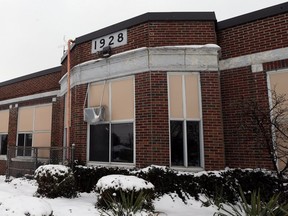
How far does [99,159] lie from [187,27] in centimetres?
533

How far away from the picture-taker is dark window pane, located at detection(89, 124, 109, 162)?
896cm

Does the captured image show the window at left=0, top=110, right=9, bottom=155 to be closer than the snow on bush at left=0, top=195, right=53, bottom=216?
A: No

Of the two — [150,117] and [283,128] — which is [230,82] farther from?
[150,117]

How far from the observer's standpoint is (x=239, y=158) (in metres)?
8.26

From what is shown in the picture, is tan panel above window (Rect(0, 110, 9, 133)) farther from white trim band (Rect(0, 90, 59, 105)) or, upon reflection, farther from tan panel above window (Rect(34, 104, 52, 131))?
tan panel above window (Rect(34, 104, 52, 131))

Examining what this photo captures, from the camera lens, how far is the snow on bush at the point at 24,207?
184 inches

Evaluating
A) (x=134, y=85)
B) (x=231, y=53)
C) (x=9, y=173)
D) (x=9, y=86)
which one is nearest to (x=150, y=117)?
(x=134, y=85)

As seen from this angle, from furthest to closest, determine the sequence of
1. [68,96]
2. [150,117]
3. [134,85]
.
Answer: [68,96]
[134,85]
[150,117]

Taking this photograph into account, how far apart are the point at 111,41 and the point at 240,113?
16.5 ft

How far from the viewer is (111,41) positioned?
935cm

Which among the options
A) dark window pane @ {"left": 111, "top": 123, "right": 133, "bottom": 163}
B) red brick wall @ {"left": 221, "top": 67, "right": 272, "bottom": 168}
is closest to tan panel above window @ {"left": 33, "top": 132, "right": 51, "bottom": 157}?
dark window pane @ {"left": 111, "top": 123, "right": 133, "bottom": 163}

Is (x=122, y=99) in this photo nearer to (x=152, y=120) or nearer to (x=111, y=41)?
(x=152, y=120)

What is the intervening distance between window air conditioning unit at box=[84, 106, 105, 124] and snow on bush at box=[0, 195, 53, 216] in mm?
4156

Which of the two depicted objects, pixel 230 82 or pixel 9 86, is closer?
pixel 230 82
